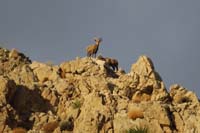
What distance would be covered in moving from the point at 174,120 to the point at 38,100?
37.8 feet

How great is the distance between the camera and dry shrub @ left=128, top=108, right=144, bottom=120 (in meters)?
48.0

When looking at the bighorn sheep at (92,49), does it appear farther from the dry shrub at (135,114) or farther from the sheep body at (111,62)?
the dry shrub at (135,114)

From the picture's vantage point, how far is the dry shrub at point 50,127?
153 feet

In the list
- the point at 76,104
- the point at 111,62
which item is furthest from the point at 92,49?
the point at 76,104

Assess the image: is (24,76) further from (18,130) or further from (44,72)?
(18,130)

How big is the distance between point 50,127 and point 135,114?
6.69m

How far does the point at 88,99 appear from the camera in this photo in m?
50.1

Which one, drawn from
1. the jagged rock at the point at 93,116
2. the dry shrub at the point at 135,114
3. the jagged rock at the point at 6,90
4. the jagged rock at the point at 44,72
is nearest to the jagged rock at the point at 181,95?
the dry shrub at the point at 135,114

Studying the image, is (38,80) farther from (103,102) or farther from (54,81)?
(103,102)

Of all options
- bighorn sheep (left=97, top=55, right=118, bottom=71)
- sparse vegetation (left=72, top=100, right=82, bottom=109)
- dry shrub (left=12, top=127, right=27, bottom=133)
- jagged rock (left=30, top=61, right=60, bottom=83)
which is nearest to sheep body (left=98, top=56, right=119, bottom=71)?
bighorn sheep (left=97, top=55, right=118, bottom=71)

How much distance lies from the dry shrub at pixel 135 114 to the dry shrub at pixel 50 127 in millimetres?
5780

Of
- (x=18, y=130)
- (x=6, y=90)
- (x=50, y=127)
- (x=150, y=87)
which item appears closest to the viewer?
(x=18, y=130)

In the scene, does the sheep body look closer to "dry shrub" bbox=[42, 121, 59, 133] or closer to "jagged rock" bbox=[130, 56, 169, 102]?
"jagged rock" bbox=[130, 56, 169, 102]

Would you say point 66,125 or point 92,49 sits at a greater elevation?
point 92,49
